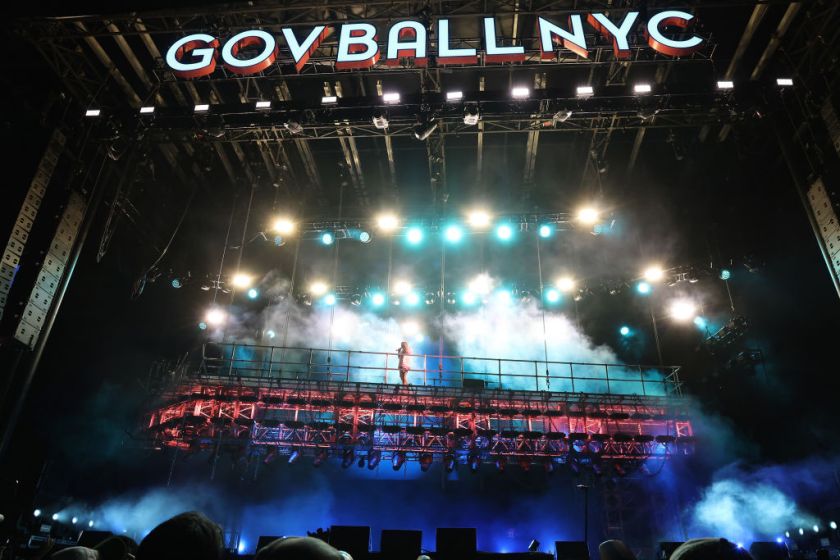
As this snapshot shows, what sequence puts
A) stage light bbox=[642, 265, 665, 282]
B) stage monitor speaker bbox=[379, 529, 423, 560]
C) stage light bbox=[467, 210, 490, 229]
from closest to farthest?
stage monitor speaker bbox=[379, 529, 423, 560], stage light bbox=[467, 210, 490, 229], stage light bbox=[642, 265, 665, 282]

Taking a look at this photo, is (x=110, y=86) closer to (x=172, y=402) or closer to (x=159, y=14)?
(x=159, y=14)

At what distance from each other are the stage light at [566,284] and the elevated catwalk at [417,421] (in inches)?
230

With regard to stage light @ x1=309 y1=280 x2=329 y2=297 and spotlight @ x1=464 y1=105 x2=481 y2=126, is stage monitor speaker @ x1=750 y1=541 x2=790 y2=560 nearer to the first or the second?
spotlight @ x1=464 y1=105 x2=481 y2=126

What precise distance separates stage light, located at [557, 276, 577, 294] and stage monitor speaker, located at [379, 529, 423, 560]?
538 inches

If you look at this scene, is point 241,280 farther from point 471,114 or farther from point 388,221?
point 471,114

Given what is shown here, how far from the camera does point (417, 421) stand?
1418 centimetres

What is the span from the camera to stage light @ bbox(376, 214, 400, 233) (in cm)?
1596

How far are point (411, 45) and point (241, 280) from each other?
1163 cm

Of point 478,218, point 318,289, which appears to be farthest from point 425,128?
point 318,289

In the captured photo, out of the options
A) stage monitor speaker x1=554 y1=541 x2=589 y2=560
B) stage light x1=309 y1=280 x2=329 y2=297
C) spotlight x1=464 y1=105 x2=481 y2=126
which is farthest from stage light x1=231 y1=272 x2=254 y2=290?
stage monitor speaker x1=554 y1=541 x2=589 y2=560

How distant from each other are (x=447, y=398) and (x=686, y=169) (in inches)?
423

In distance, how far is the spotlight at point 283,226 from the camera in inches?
633

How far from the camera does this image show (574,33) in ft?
31.9

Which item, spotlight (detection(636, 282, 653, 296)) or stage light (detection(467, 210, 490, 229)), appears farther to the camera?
spotlight (detection(636, 282, 653, 296))
